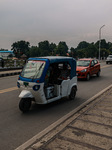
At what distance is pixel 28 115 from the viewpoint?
222 inches

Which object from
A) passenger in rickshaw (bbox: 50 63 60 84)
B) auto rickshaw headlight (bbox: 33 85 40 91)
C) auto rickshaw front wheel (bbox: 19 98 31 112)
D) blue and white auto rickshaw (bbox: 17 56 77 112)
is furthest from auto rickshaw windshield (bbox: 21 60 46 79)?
passenger in rickshaw (bbox: 50 63 60 84)

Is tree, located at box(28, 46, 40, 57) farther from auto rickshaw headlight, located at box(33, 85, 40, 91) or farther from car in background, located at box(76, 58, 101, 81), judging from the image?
auto rickshaw headlight, located at box(33, 85, 40, 91)

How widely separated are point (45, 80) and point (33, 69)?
62cm

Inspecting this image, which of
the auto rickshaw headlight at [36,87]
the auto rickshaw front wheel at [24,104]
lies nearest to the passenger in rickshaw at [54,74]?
the auto rickshaw headlight at [36,87]

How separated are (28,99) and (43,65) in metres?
1.33

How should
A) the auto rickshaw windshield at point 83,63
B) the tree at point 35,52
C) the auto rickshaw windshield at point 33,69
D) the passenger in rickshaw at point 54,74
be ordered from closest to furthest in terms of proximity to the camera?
the auto rickshaw windshield at point 33,69 → the passenger in rickshaw at point 54,74 → the auto rickshaw windshield at point 83,63 → the tree at point 35,52

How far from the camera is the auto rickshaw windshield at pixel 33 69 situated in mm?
5975

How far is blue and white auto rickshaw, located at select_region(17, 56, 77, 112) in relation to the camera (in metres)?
5.83

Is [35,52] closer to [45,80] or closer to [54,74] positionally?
[54,74]

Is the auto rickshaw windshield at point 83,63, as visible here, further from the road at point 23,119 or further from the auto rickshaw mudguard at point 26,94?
the auto rickshaw mudguard at point 26,94

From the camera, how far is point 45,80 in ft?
20.8

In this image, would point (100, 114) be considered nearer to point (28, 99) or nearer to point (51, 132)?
point (51, 132)

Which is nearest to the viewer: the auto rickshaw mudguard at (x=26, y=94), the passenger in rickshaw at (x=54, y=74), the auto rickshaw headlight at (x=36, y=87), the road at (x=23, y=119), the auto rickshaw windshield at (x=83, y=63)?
the road at (x=23, y=119)

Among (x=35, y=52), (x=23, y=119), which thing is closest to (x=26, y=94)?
(x=23, y=119)
